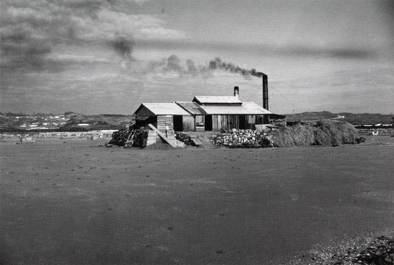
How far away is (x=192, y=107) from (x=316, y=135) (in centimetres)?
1379

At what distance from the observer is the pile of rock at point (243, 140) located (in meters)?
32.7

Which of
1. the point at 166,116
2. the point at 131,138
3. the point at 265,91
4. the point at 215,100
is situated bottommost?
the point at 131,138

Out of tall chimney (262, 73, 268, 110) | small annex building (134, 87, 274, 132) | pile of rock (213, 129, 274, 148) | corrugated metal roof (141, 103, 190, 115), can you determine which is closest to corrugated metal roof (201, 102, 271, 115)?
small annex building (134, 87, 274, 132)

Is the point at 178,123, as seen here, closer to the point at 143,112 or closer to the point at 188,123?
the point at 188,123

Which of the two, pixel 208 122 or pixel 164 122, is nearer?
A: pixel 164 122

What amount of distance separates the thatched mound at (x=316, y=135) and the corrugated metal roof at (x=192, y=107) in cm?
863

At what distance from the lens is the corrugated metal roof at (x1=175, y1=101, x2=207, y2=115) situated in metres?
37.7

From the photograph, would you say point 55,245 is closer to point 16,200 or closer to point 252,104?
point 16,200

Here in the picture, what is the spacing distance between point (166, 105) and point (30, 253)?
3236 centimetres

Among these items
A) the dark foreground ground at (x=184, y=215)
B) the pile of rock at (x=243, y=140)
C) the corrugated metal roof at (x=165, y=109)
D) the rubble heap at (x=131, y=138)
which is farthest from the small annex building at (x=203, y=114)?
the dark foreground ground at (x=184, y=215)

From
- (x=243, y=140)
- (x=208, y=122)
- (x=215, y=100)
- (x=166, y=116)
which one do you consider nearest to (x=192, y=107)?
(x=208, y=122)

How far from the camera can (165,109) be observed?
1452 inches

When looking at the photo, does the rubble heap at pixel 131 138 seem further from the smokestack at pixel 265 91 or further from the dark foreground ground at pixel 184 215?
the smokestack at pixel 265 91

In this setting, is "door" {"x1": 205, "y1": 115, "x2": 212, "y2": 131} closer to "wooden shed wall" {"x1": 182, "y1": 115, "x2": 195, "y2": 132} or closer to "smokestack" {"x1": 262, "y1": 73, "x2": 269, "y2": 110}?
"wooden shed wall" {"x1": 182, "y1": 115, "x2": 195, "y2": 132}
